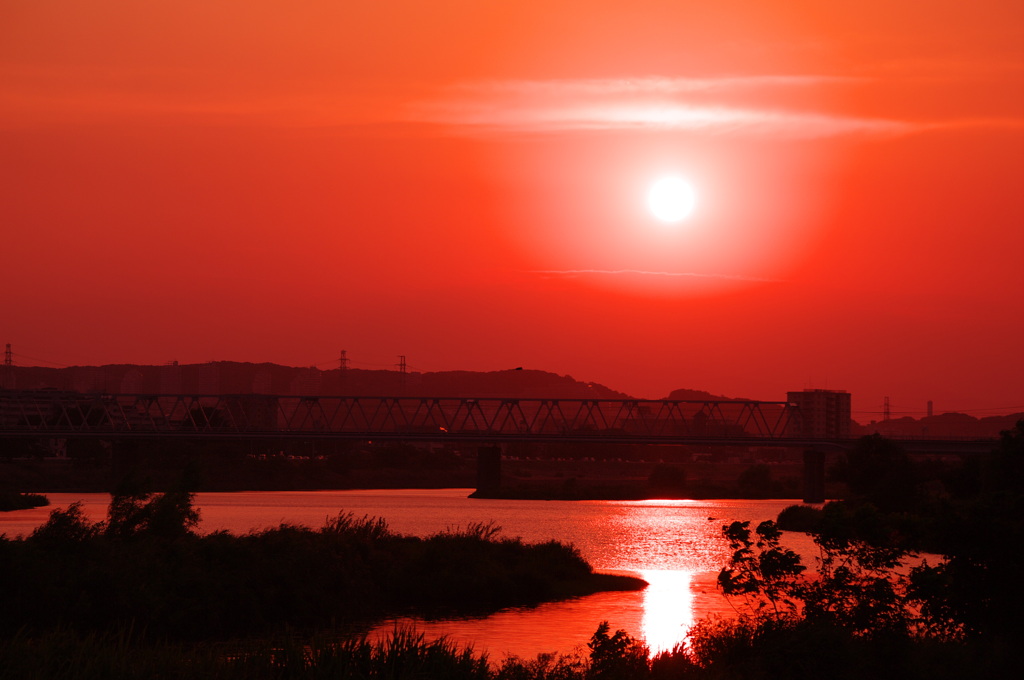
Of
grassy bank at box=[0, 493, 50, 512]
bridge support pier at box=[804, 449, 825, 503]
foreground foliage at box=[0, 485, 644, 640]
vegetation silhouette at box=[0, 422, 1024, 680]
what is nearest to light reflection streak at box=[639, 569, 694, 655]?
foreground foliage at box=[0, 485, 644, 640]

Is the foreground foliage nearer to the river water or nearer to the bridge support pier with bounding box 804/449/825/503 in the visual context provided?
the river water

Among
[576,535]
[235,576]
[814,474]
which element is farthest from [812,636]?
[814,474]

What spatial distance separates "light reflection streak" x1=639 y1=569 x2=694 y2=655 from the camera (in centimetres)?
5056

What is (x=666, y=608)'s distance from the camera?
6169 cm

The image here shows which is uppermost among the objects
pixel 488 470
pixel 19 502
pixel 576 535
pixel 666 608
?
pixel 488 470

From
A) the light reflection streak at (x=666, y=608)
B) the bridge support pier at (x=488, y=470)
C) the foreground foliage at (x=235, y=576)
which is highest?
the bridge support pier at (x=488, y=470)

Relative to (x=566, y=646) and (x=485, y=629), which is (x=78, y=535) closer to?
(x=485, y=629)

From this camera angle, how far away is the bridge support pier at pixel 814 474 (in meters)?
181

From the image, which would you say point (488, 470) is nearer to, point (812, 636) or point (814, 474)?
point (814, 474)

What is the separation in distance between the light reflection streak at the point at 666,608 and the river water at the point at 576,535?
0.19ft

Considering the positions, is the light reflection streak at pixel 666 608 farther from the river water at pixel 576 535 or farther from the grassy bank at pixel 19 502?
the grassy bank at pixel 19 502

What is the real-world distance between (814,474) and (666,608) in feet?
414

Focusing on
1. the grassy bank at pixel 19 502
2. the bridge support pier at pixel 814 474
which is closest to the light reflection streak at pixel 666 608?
the grassy bank at pixel 19 502

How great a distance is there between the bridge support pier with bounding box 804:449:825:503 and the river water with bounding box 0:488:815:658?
265 inches
